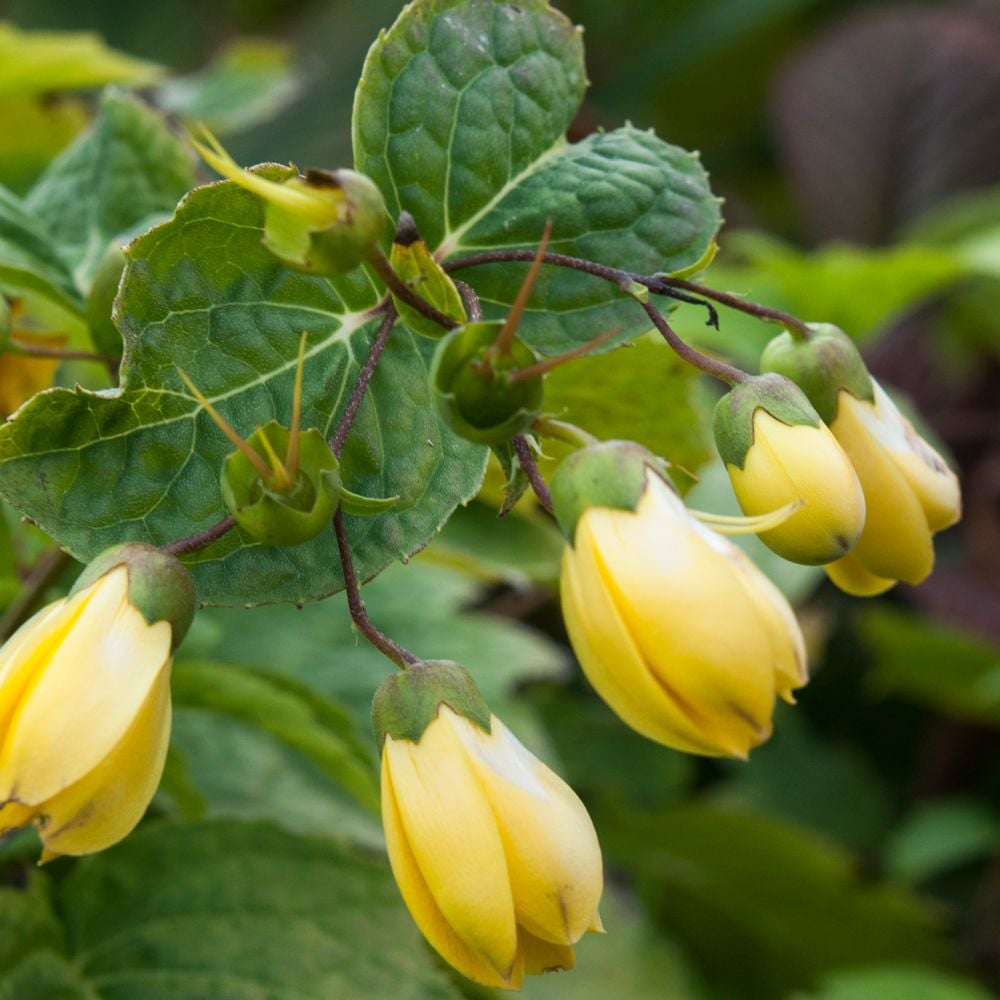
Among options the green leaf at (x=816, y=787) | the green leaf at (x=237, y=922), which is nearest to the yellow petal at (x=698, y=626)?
the green leaf at (x=237, y=922)

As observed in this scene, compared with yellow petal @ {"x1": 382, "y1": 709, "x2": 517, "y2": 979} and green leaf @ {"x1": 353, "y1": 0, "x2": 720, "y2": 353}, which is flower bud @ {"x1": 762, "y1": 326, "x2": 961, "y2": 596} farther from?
yellow petal @ {"x1": 382, "y1": 709, "x2": 517, "y2": 979}

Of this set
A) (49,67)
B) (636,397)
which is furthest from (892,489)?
(49,67)

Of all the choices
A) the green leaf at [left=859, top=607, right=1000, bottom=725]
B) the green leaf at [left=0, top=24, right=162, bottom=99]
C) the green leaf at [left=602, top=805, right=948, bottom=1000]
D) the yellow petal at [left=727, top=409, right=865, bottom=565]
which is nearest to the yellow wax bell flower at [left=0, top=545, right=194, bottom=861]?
the yellow petal at [left=727, top=409, right=865, bottom=565]

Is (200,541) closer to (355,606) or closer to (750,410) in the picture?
(355,606)

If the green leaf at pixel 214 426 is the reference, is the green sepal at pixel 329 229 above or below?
above

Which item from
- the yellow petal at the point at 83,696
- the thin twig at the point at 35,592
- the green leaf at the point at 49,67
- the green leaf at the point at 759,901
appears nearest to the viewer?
the yellow petal at the point at 83,696

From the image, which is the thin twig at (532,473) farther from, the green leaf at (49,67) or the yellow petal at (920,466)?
the green leaf at (49,67)

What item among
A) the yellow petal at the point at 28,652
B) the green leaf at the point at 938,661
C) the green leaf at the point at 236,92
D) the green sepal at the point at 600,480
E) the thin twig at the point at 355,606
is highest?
the green sepal at the point at 600,480
